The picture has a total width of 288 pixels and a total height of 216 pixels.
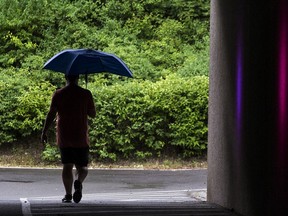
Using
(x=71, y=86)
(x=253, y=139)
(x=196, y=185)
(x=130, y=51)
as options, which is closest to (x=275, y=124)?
(x=253, y=139)

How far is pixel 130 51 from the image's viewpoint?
23.1 meters

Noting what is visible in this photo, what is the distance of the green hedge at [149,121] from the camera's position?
18.9 meters

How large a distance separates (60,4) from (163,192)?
12632 millimetres

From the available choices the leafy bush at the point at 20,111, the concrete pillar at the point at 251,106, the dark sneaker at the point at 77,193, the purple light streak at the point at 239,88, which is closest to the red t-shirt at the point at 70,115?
the dark sneaker at the point at 77,193

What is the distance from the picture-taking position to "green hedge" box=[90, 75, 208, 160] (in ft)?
62.1

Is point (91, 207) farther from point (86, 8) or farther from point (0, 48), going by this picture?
point (86, 8)

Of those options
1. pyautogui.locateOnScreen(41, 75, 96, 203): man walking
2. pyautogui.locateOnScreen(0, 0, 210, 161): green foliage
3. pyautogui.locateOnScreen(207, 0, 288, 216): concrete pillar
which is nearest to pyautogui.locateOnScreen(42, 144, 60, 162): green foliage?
pyautogui.locateOnScreen(0, 0, 210, 161): green foliage

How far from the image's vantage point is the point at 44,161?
1877cm

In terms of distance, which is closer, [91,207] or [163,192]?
[91,207]

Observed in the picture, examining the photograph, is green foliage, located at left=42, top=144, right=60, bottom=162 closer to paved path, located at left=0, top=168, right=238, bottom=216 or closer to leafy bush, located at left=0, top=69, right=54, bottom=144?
leafy bush, located at left=0, top=69, right=54, bottom=144

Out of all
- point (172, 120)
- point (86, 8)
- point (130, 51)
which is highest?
point (86, 8)

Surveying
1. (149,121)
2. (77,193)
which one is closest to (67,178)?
(77,193)

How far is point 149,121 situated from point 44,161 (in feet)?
9.18

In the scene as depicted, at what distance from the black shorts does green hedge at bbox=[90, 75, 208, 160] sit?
903 centimetres
